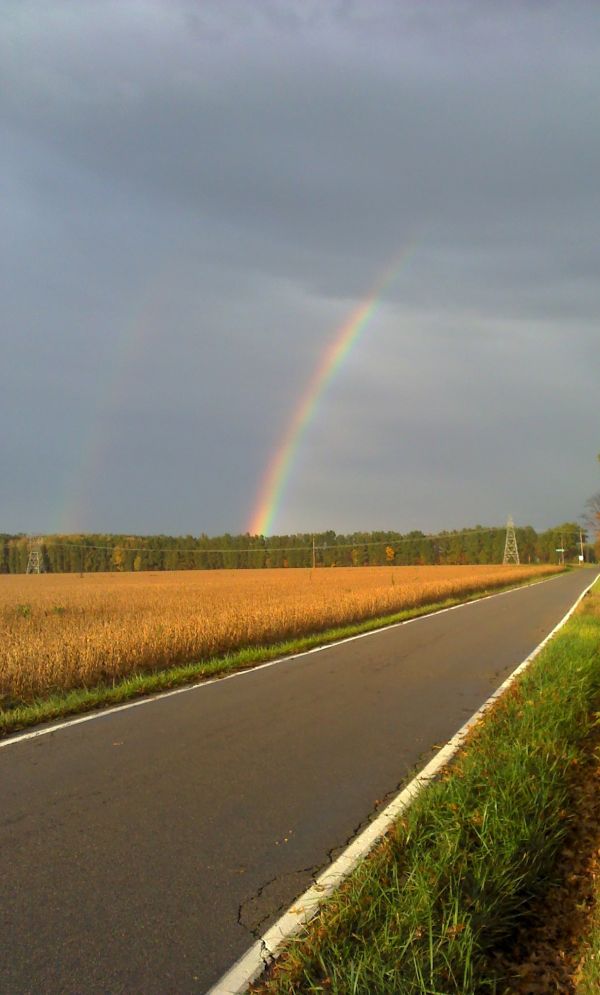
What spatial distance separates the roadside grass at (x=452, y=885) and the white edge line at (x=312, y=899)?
8 cm

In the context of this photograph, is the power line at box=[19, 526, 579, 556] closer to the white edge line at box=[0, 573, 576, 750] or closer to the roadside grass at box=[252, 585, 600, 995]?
the white edge line at box=[0, 573, 576, 750]

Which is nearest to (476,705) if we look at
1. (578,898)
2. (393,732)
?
(393,732)

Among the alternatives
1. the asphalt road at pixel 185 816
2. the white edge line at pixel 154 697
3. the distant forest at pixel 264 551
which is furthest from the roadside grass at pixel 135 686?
the distant forest at pixel 264 551

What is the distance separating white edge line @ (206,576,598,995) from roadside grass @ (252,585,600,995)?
83 mm

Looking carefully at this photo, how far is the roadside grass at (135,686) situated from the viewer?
8336 mm

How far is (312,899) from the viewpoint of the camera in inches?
150

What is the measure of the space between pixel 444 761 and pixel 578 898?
243 cm

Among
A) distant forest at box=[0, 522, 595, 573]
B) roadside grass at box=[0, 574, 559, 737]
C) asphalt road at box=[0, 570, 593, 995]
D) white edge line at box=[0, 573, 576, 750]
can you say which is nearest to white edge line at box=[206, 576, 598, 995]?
asphalt road at box=[0, 570, 593, 995]

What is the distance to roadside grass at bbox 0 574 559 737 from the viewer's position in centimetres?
834

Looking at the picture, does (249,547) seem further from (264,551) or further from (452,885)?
(452,885)

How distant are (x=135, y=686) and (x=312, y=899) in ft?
Answer: 21.7

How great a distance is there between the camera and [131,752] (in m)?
6.57

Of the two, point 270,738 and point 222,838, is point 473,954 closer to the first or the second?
point 222,838

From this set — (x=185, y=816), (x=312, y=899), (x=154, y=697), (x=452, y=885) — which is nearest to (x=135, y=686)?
(x=154, y=697)
